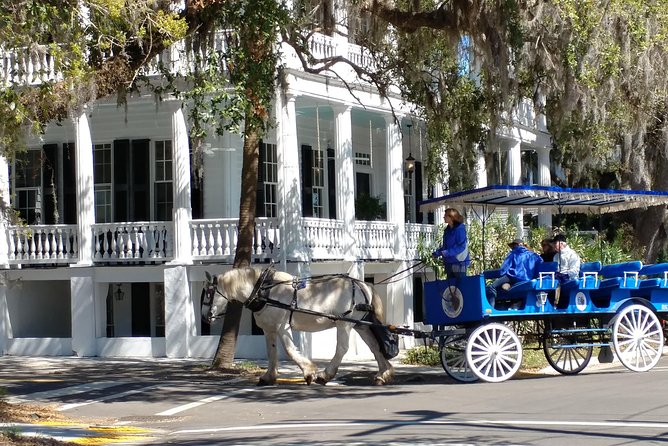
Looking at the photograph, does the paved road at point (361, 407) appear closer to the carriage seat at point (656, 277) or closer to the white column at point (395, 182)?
the carriage seat at point (656, 277)

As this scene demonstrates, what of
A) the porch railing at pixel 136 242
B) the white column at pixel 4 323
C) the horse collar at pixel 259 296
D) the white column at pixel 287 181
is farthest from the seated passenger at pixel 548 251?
the white column at pixel 4 323

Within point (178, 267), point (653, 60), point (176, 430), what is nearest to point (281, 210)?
point (178, 267)

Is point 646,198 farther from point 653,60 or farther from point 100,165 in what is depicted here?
point 100,165

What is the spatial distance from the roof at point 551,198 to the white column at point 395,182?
7100 millimetres

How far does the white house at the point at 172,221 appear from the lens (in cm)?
2420

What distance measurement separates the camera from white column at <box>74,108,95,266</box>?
24875mm

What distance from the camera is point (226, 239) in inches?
958

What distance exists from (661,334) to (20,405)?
32.9 feet

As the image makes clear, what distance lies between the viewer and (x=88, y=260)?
25.2m

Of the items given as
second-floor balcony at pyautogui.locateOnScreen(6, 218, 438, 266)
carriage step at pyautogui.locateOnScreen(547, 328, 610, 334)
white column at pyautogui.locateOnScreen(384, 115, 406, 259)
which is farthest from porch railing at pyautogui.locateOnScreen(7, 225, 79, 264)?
carriage step at pyautogui.locateOnScreen(547, 328, 610, 334)

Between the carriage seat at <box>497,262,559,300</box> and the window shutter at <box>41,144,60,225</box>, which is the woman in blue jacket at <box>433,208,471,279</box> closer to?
the carriage seat at <box>497,262,559,300</box>

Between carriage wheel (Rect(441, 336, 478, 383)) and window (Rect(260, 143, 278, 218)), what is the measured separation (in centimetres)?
950

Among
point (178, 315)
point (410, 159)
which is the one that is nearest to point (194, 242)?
point (178, 315)

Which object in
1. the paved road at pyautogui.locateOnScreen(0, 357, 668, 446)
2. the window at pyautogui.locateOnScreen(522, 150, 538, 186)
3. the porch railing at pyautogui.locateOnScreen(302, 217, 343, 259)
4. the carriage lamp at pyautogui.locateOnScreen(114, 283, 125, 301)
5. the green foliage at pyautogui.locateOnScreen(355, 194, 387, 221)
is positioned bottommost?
the paved road at pyautogui.locateOnScreen(0, 357, 668, 446)
